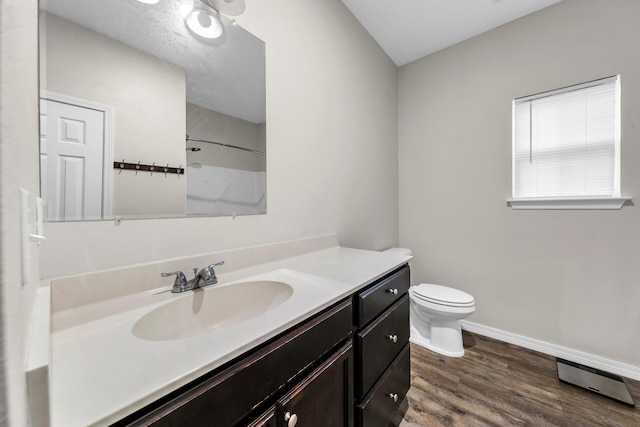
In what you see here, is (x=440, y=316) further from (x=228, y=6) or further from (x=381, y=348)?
(x=228, y=6)

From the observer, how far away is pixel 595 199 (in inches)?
66.2

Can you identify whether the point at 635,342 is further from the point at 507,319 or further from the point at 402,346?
the point at 402,346

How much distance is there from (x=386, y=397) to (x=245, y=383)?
2.94 ft

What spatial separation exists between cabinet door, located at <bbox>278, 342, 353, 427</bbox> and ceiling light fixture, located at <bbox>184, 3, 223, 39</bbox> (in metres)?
1.37

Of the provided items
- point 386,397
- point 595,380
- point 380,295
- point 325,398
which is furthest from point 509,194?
point 325,398

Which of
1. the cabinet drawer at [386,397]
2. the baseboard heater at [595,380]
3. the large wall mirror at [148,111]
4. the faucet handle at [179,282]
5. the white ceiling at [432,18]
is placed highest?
the white ceiling at [432,18]

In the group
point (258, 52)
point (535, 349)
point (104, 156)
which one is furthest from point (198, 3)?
point (535, 349)

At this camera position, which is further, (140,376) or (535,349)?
(535,349)

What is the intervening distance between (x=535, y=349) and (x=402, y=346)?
144cm

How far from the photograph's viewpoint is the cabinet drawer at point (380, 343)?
956 millimetres

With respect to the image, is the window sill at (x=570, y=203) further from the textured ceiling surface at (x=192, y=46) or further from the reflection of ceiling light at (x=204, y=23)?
the reflection of ceiling light at (x=204, y=23)

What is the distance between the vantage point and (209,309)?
34.4 inches

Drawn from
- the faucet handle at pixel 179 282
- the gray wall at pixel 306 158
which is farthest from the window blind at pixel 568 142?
the faucet handle at pixel 179 282

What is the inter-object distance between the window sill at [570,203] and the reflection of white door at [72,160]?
2584mm
